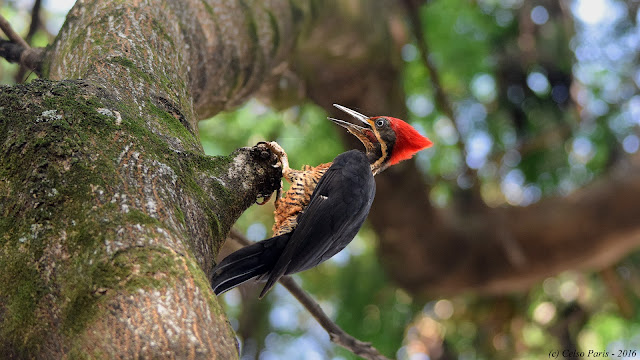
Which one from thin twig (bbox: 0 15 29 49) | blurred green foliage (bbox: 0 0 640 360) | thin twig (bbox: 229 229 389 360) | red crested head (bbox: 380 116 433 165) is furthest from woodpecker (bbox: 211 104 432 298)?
blurred green foliage (bbox: 0 0 640 360)

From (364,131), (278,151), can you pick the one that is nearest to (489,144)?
(364,131)

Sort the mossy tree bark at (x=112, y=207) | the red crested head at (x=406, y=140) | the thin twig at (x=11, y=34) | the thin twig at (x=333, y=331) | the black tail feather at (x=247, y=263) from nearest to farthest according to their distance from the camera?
the mossy tree bark at (x=112, y=207) < the black tail feather at (x=247, y=263) < the thin twig at (x=11, y=34) < the thin twig at (x=333, y=331) < the red crested head at (x=406, y=140)

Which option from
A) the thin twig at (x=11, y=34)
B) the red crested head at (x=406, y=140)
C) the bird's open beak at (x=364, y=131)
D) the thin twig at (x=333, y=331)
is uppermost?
the thin twig at (x=11, y=34)

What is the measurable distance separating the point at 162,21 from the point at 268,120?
3791 millimetres

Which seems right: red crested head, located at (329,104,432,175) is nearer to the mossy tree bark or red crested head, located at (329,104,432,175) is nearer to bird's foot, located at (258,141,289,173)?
bird's foot, located at (258,141,289,173)

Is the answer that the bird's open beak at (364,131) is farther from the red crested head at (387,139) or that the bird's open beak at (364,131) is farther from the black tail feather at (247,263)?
the black tail feather at (247,263)

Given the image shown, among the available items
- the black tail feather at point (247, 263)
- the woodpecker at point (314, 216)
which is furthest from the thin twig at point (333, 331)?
the black tail feather at point (247, 263)

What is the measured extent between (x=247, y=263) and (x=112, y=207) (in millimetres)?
936

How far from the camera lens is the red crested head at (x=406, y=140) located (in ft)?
11.7

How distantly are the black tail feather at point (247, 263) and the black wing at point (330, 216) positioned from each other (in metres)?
0.06

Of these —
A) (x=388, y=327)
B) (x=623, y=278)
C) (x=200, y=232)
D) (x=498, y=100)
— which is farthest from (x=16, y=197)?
(x=623, y=278)

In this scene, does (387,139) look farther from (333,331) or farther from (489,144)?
(489,144)

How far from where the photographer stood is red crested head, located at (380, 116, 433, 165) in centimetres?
357

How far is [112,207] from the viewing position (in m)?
1.84
